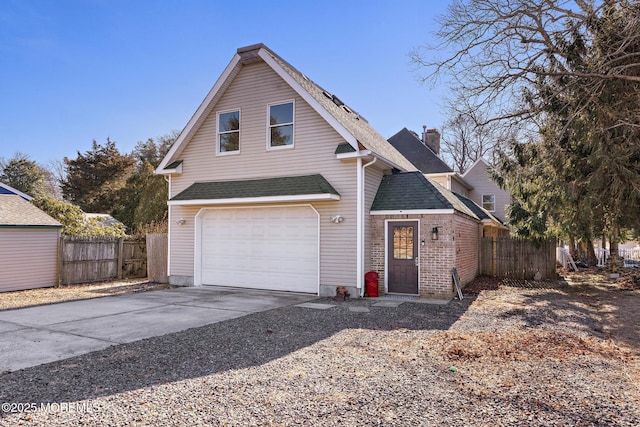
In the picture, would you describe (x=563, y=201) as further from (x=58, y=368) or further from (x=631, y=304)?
(x=58, y=368)

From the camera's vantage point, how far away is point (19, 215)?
13.5 m

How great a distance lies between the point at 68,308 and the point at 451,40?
38.1ft

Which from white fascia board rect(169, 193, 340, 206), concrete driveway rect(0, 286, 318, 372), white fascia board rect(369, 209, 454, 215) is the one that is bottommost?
concrete driveway rect(0, 286, 318, 372)

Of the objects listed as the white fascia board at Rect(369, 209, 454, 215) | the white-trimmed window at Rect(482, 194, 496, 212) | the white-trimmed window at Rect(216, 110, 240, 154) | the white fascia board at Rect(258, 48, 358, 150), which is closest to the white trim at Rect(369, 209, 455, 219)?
the white fascia board at Rect(369, 209, 454, 215)

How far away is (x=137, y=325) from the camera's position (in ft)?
25.3

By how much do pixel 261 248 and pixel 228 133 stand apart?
4031 mm

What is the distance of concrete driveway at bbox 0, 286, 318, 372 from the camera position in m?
6.00

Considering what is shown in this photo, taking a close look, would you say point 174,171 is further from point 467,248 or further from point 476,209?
point 476,209

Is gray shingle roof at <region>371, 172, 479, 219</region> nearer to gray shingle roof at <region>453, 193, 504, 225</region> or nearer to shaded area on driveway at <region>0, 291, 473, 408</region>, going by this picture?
shaded area on driveway at <region>0, 291, 473, 408</region>

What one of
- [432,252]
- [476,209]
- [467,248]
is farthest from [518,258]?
[432,252]

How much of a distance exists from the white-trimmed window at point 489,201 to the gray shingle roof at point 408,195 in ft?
56.7

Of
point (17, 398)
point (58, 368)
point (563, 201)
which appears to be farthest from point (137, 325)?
point (563, 201)

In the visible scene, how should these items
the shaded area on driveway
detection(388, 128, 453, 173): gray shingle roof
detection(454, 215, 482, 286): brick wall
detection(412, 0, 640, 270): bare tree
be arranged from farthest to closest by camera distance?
detection(388, 128, 453, 173): gray shingle roof < detection(454, 215, 482, 286): brick wall < detection(412, 0, 640, 270): bare tree < the shaded area on driveway

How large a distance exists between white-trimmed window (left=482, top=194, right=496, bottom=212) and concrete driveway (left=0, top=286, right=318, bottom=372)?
20.2 m
